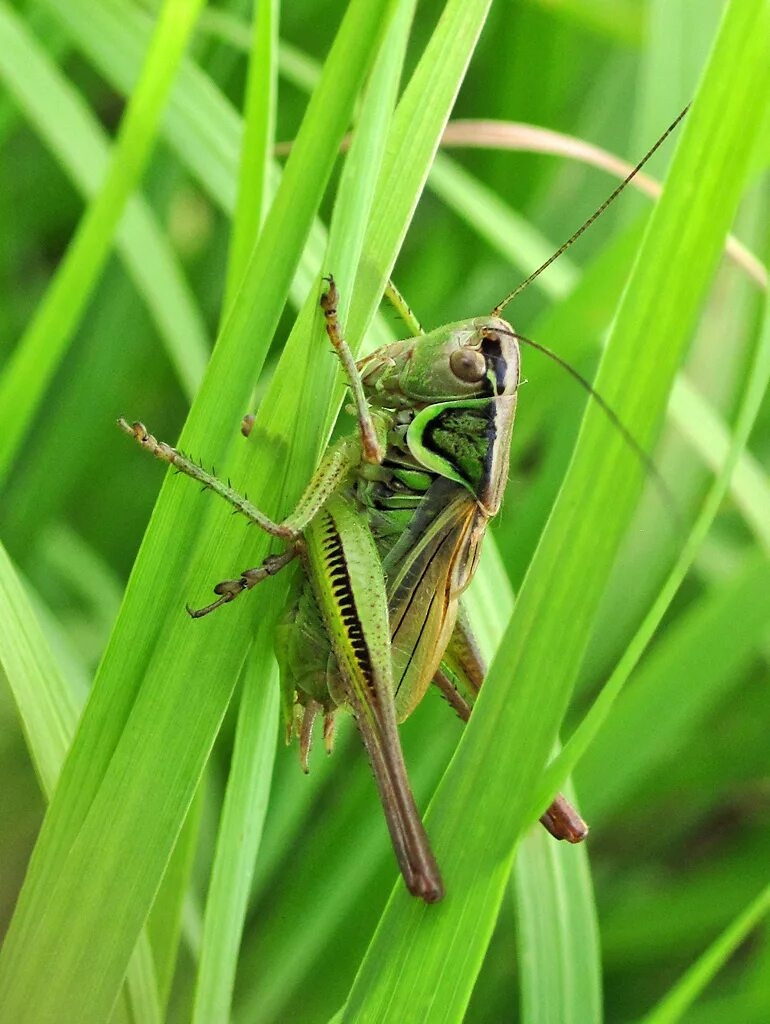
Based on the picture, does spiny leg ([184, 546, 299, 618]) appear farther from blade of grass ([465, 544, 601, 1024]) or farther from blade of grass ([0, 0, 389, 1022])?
blade of grass ([465, 544, 601, 1024])

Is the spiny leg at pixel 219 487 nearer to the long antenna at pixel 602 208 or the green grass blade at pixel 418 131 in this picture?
the green grass blade at pixel 418 131

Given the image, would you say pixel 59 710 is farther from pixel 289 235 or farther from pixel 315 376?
pixel 289 235

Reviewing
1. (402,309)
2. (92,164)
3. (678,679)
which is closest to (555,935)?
(678,679)

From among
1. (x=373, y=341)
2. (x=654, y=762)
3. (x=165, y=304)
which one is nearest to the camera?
(x=373, y=341)

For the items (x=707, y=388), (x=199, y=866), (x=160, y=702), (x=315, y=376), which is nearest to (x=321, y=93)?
(x=315, y=376)

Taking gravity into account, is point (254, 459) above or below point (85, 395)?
above

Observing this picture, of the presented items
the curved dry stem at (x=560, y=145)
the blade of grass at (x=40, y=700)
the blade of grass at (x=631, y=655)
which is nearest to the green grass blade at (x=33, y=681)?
the blade of grass at (x=40, y=700)

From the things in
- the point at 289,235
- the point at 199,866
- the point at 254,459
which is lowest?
the point at 199,866
